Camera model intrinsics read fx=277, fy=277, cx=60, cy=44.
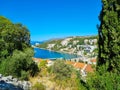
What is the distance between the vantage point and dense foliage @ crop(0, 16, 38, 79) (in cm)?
1710

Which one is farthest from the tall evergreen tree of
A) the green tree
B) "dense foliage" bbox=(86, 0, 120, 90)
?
the green tree

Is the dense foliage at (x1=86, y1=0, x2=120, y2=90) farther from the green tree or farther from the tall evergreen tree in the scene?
the green tree

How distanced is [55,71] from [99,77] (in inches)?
Result: 414

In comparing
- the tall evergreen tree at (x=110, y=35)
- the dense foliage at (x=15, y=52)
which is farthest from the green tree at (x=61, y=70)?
the tall evergreen tree at (x=110, y=35)

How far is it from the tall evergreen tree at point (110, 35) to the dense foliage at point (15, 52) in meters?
10.3

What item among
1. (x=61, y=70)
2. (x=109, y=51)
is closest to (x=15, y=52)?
(x=61, y=70)

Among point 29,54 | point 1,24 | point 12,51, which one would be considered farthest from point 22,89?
point 1,24

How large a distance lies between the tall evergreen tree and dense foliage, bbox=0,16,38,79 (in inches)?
406

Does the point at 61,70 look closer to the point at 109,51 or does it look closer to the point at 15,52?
the point at 15,52

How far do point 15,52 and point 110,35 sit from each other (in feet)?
45.1

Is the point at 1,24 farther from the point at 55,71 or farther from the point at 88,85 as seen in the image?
the point at 88,85

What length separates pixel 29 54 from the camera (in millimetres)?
19922

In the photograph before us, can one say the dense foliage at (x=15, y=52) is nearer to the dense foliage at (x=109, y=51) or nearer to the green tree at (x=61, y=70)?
the green tree at (x=61, y=70)

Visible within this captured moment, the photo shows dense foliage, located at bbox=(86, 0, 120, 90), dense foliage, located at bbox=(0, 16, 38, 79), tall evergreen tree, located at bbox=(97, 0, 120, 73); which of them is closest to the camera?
dense foliage, located at bbox=(86, 0, 120, 90)
